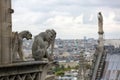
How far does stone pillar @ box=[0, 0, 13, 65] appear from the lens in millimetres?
9758

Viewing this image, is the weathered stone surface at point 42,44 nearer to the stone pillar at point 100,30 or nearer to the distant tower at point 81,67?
the stone pillar at point 100,30

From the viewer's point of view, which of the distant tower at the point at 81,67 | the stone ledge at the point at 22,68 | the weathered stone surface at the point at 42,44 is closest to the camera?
the stone ledge at the point at 22,68

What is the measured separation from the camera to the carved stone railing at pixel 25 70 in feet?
30.1

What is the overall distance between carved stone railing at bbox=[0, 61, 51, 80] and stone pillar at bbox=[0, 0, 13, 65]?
1.27ft

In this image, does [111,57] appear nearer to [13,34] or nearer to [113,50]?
[113,50]

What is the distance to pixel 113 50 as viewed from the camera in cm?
5419

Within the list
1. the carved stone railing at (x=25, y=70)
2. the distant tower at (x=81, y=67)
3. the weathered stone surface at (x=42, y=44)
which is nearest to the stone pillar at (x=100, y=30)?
the distant tower at (x=81, y=67)

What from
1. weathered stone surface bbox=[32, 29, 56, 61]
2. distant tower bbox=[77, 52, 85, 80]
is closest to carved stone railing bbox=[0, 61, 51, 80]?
weathered stone surface bbox=[32, 29, 56, 61]

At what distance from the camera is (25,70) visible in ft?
31.6

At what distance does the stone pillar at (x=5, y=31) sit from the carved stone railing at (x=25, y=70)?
39 centimetres

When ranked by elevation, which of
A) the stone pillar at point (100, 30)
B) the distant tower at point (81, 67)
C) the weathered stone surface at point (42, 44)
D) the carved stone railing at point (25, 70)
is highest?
the stone pillar at point (100, 30)

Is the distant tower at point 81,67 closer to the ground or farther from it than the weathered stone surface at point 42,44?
closer to the ground

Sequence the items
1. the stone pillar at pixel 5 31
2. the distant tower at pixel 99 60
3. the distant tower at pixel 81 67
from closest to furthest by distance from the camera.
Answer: the stone pillar at pixel 5 31 → the distant tower at pixel 99 60 → the distant tower at pixel 81 67

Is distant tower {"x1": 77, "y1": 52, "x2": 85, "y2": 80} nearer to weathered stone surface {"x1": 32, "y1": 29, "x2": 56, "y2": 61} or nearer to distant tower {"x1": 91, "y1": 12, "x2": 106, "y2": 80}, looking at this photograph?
distant tower {"x1": 91, "y1": 12, "x2": 106, "y2": 80}
